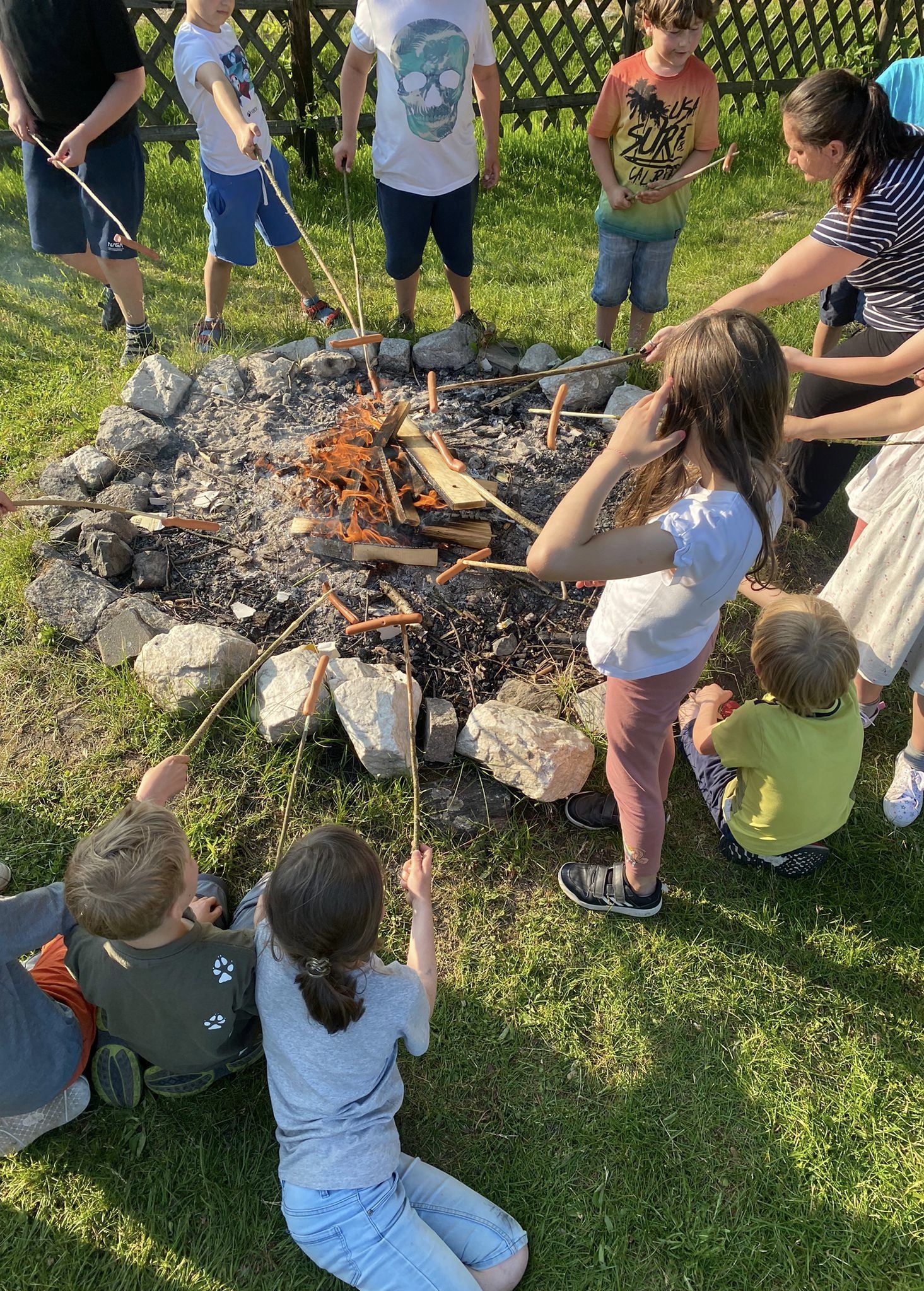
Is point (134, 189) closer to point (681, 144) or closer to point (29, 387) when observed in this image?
point (29, 387)

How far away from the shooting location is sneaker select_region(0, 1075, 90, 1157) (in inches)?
86.9

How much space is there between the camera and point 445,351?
4.45 metres

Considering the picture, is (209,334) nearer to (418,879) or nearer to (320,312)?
(320,312)

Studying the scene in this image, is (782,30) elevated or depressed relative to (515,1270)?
elevated

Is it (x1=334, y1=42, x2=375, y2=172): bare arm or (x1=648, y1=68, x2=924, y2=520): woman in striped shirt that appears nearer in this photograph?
(x1=648, y1=68, x2=924, y2=520): woman in striped shirt

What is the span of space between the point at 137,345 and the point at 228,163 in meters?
1.09

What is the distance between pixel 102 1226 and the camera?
2.16 meters

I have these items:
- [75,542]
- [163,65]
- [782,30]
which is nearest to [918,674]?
[75,542]

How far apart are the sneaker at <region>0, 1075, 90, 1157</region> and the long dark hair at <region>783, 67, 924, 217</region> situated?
3447mm

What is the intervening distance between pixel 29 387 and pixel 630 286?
3342 mm

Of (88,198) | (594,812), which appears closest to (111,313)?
(88,198)

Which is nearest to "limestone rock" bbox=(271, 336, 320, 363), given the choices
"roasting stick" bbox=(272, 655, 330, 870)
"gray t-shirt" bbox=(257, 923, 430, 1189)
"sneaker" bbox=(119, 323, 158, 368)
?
"sneaker" bbox=(119, 323, 158, 368)

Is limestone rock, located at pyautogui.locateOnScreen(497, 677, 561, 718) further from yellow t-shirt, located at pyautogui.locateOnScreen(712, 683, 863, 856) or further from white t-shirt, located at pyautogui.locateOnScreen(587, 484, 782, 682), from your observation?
white t-shirt, located at pyautogui.locateOnScreen(587, 484, 782, 682)

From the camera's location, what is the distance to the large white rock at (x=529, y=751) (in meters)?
2.79
